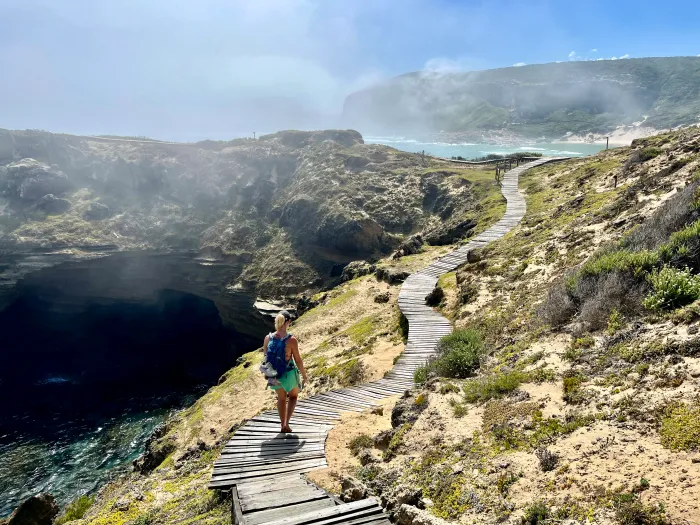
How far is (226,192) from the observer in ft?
374

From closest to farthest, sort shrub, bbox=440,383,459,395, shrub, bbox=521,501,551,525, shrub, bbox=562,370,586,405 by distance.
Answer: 1. shrub, bbox=521,501,551,525
2. shrub, bbox=562,370,586,405
3. shrub, bbox=440,383,459,395

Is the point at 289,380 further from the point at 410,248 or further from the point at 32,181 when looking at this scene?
the point at 32,181

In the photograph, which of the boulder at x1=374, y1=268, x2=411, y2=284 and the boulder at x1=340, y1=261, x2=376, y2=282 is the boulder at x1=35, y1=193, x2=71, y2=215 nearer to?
the boulder at x1=340, y1=261, x2=376, y2=282

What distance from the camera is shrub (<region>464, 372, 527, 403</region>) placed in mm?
10562

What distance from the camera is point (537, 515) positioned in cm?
615

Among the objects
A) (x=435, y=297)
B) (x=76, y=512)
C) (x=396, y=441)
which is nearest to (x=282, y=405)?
(x=396, y=441)

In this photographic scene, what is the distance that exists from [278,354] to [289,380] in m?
0.82

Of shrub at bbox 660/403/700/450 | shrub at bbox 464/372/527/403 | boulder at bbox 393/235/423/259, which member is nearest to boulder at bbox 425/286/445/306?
shrub at bbox 464/372/527/403

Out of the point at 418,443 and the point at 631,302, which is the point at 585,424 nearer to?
the point at 418,443

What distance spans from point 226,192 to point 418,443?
11176 centimetres

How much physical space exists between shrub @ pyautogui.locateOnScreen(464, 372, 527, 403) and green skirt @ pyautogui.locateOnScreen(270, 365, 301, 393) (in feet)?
14.5

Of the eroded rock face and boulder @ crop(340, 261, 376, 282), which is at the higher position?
the eroded rock face

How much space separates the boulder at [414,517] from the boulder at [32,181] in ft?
465

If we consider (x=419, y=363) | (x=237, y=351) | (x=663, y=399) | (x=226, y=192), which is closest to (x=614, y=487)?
(x=663, y=399)
